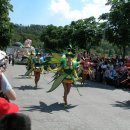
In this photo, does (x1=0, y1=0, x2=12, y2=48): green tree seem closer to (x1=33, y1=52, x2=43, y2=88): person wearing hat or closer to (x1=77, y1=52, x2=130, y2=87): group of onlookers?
(x1=77, y1=52, x2=130, y2=87): group of onlookers

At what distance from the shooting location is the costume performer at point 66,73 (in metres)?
12.6

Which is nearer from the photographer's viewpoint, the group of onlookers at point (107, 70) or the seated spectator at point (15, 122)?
the seated spectator at point (15, 122)

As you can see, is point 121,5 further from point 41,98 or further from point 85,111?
point 85,111

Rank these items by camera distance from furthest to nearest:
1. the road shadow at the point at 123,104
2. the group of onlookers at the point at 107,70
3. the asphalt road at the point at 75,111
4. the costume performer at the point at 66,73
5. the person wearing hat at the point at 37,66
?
1. the group of onlookers at the point at 107,70
2. the person wearing hat at the point at 37,66
3. the road shadow at the point at 123,104
4. the costume performer at the point at 66,73
5. the asphalt road at the point at 75,111

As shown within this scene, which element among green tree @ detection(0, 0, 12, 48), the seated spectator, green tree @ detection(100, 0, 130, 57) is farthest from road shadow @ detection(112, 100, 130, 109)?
green tree @ detection(0, 0, 12, 48)

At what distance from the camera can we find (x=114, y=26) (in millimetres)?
25984

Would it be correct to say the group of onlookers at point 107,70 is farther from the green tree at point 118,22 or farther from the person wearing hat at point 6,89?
the person wearing hat at point 6,89

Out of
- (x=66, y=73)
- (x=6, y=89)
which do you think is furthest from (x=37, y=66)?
(x=6, y=89)

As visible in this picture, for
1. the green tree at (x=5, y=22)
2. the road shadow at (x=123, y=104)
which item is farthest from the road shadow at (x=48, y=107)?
the green tree at (x=5, y=22)

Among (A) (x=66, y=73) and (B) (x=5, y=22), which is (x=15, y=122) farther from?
(B) (x=5, y=22)

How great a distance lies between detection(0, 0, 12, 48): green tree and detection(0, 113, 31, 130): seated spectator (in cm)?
3712

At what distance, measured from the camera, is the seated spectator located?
9.80 feet

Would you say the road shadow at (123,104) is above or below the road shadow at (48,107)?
below

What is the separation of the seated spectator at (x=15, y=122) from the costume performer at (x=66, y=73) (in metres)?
9.51
